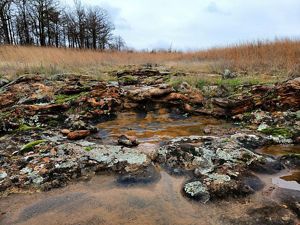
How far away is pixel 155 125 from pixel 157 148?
117cm

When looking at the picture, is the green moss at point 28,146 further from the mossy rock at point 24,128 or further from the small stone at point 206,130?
the small stone at point 206,130

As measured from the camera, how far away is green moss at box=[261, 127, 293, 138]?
11.8ft

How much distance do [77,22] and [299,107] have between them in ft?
79.5

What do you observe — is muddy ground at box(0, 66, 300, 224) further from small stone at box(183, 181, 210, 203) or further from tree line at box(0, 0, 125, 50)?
tree line at box(0, 0, 125, 50)

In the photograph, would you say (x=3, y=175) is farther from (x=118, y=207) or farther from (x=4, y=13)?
(x=4, y=13)

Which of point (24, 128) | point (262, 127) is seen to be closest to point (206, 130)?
point (262, 127)

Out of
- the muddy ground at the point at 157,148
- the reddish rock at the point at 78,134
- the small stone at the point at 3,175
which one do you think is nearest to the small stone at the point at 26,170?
the muddy ground at the point at 157,148

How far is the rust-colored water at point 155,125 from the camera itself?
384 centimetres

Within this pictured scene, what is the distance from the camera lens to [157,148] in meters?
3.24

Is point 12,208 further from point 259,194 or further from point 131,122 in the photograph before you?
point 131,122

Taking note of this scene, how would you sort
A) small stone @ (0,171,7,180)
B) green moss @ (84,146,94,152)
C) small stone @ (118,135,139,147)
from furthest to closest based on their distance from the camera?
small stone @ (118,135,139,147) → green moss @ (84,146,94,152) → small stone @ (0,171,7,180)

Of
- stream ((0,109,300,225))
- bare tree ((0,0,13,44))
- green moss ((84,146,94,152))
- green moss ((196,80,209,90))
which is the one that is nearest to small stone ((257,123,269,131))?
stream ((0,109,300,225))

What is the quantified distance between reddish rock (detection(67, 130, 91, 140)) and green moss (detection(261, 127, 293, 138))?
2508mm

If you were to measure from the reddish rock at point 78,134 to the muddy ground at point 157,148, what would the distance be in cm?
1
